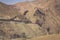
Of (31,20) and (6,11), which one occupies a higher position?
(6,11)

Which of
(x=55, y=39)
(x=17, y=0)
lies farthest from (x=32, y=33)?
(x=17, y=0)

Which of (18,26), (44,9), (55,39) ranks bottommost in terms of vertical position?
(55,39)

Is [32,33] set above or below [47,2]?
below

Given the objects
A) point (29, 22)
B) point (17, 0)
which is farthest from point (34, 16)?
point (17, 0)

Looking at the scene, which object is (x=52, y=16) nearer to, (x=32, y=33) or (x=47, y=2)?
(x=47, y=2)

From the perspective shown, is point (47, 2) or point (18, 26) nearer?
point (18, 26)

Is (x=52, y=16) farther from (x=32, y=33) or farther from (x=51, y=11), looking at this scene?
(x=32, y=33)
